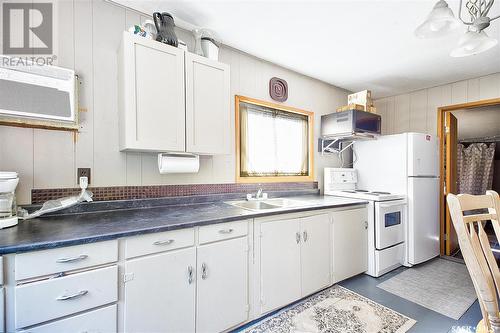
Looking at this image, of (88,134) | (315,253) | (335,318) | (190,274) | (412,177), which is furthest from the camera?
(412,177)

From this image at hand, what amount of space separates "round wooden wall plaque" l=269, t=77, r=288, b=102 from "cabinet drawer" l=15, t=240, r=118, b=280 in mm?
2227

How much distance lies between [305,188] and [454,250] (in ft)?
7.99

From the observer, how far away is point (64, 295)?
1.05 m

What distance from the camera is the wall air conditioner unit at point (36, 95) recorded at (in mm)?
1366

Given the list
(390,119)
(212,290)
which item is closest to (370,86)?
(390,119)

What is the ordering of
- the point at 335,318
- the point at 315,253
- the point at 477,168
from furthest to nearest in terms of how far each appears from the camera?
the point at 477,168, the point at 315,253, the point at 335,318

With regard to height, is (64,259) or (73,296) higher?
(64,259)

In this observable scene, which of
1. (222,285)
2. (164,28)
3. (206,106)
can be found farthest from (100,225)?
(164,28)

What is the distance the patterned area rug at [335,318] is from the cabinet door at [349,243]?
319mm

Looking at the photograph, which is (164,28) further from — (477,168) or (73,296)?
(477,168)

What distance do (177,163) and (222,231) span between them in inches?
26.4

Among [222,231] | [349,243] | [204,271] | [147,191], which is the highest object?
[147,191]

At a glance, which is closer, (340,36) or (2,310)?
(2,310)

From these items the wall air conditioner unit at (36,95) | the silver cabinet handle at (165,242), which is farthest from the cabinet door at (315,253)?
the wall air conditioner unit at (36,95)
